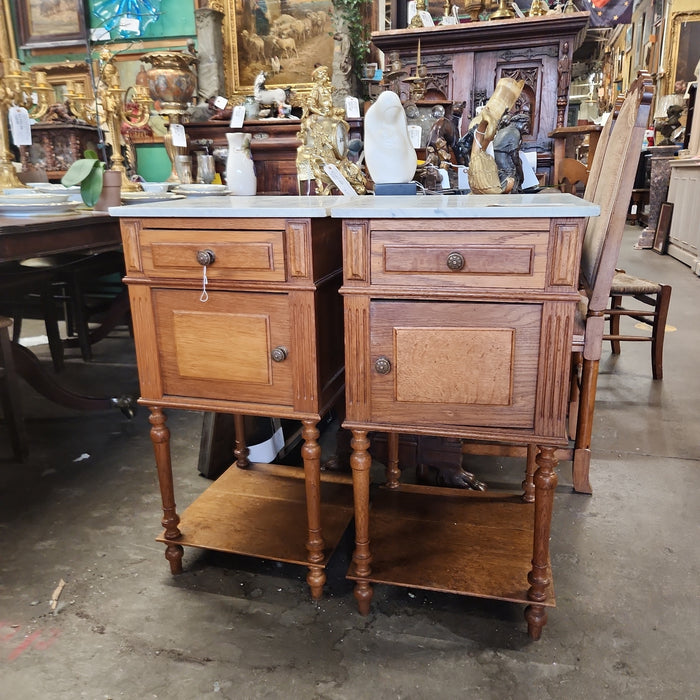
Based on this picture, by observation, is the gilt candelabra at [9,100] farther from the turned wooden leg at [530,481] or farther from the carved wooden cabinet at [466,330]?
the turned wooden leg at [530,481]

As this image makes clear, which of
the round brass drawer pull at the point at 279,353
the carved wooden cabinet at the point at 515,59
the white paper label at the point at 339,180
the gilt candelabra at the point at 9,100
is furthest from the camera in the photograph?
the carved wooden cabinet at the point at 515,59

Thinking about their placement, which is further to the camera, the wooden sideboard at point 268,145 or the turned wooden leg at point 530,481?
the wooden sideboard at point 268,145

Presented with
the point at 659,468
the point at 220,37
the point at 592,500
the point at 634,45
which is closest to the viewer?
the point at 592,500

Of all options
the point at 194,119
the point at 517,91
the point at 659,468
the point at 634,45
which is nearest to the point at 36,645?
the point at 517,91

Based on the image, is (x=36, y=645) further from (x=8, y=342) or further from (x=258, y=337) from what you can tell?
(x=8, y=342)

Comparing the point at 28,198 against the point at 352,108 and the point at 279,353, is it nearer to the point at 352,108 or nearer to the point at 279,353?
the point at 279,353

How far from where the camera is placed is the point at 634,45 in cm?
1280

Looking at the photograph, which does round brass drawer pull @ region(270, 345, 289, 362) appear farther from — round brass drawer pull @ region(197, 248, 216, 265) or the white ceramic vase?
the white ceramic vase

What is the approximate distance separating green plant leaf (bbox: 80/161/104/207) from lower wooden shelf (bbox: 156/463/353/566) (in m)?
1.22

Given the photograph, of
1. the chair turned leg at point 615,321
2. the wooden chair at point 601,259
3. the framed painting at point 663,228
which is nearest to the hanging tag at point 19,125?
the wooden chair at point 601,259

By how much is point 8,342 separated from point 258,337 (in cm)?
148

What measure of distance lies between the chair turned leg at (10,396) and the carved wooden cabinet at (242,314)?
43.2 inches

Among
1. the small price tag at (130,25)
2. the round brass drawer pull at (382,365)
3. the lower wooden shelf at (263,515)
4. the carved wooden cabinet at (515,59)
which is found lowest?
the lower wooden shelf at (263,515)

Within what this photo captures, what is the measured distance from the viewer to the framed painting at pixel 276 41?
4.92 meters
